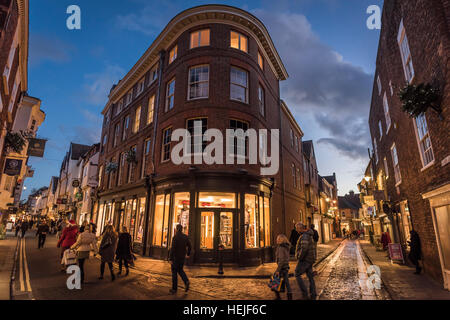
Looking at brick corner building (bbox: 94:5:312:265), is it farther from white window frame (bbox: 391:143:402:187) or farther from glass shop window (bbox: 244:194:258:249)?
white window frame (bbox: 391:143:402:187)

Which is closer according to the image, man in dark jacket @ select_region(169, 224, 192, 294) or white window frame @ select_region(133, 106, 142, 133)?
man in dark jacket @ select_region(169, 224, 192, 294)

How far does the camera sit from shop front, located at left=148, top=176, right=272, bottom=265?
467 inches

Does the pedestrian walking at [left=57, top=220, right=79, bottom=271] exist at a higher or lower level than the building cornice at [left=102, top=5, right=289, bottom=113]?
lower

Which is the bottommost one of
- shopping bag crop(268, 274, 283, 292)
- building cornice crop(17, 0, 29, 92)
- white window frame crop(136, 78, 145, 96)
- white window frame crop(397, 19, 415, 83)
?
shopping bag crop(268, 274, 283, 292)

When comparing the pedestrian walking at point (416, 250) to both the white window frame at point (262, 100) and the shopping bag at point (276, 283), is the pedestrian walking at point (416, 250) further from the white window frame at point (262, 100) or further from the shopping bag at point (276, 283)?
the white window frame at point (262, 100)

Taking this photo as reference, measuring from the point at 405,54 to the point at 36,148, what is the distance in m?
21.4

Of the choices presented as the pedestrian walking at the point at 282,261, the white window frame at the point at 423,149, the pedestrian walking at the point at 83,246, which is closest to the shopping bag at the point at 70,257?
the pedestrian walking at the point at 83,246

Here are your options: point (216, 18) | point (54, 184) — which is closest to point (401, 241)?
point (216, 18)

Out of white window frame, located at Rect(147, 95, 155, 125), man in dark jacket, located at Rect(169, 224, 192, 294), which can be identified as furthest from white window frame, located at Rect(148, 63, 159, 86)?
man in dark jacket, located at Rect(169, 224, 192, 294)

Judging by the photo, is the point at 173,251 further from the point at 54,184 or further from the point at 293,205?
the point at 54,184

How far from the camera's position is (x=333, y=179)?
55.8 m

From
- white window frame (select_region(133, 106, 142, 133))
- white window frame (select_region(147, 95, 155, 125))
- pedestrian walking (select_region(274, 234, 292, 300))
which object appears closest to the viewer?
pedestrian walking (select_region(274, 234, 292, 300))

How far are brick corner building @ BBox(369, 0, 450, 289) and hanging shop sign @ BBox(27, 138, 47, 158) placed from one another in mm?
19885

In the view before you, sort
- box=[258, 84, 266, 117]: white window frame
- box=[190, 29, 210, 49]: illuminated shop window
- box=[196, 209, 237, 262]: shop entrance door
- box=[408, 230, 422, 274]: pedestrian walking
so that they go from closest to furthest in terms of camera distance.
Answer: box=[408, 230, 422, 274]: pedestrian walking
box=[196, 209, 237, 262]: shop entrance door
box=[190, 29, 210, 49]: illuminated shop window
box=[258, 84, 266, 117]: white window frame
